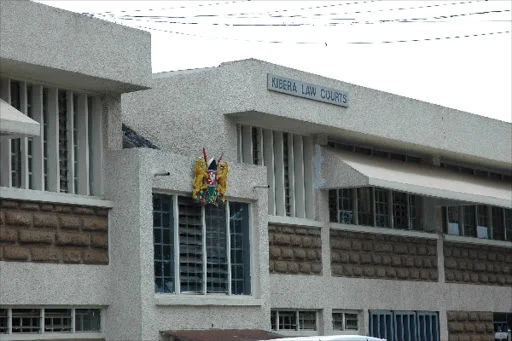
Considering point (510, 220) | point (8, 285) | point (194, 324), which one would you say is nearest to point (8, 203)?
point (8, 285)

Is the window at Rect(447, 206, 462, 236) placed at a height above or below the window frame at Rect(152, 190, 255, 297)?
above

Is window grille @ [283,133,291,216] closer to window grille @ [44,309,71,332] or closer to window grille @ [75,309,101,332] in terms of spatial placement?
window grille @ [75,309,101,332]

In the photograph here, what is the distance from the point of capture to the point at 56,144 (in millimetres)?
20578

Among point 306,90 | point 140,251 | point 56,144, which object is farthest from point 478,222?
point 56,144

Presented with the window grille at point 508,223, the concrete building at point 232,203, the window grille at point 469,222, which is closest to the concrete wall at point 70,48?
the concrete building at point 232,203

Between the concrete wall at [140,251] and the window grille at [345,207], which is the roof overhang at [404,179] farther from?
the concrete wall at [140,251]

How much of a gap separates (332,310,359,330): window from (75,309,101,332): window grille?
710 cm

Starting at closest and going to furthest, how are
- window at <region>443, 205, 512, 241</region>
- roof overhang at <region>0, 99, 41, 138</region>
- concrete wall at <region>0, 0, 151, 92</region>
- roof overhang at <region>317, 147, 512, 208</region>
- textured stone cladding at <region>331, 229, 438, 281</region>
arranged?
roof overhang at <region>0, 99, 41, 138</region>
concrete wall at <region>0, 0, 151, 92</region>
roof overhang at <region>317, 147, 512, 208</region>
textured stone cladding at <region>331, 229, 438, 281</region>
window at <region>443, 205, 512, 241</region>

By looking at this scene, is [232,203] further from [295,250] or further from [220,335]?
[295,250]

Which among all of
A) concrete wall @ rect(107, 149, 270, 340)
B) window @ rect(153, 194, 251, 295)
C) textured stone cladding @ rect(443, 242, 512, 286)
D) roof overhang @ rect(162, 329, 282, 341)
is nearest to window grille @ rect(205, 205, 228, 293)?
window @ rect(153, 194, 251, 295)

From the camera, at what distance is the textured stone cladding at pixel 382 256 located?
27.2 meters

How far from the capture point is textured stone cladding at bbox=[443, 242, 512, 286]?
31.4m

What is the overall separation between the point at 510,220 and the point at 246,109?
12596 mm

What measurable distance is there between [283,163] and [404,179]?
2.90m
